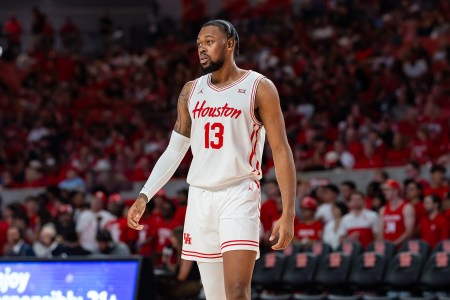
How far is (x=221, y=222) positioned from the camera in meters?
5.50

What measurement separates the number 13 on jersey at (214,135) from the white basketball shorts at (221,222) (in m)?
0.26

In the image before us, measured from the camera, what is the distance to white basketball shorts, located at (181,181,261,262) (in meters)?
5.43

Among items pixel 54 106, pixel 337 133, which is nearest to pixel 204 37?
pixel 337 133

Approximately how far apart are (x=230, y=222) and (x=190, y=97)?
838 millimetres

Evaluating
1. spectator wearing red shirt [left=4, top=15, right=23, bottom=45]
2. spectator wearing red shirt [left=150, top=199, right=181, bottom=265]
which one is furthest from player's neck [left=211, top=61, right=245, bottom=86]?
spectator wearing red shirt [left=4, top=15, right=23, bottom=45]

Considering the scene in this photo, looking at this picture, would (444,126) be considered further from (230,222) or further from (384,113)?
(230,222)

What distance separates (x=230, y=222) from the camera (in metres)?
5.46

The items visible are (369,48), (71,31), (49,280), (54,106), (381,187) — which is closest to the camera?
(49,280)

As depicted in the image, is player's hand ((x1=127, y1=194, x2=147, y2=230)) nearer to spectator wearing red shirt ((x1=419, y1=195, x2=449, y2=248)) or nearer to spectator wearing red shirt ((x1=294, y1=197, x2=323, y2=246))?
spectator wearing red shirt ((x1=419, y1=195, x2=449, y2=248))

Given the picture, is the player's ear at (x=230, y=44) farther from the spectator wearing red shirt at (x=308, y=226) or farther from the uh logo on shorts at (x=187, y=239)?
the spectator wearing red shirt at (x=308, y=226)

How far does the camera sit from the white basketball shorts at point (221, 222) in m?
5.43

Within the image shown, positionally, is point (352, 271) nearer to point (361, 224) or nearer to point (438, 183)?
point (361, 224)

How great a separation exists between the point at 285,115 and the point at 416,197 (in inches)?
260

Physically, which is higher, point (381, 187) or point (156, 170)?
point (156, 170)
